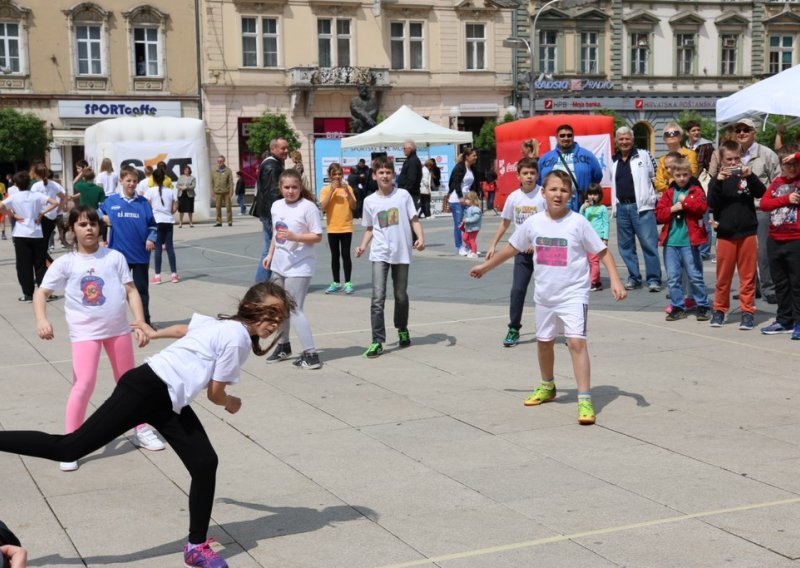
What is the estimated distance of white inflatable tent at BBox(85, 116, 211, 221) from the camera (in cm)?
2914

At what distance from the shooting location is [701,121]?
157 feet

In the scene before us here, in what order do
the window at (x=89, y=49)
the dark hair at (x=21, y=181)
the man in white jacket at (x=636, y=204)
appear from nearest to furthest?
1. the man in white jacket at (x=636, y=204)
2. the dark hair at (x=21, y=181)
3. the window at (x=89, y=49)

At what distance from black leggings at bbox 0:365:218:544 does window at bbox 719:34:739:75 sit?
51590mm

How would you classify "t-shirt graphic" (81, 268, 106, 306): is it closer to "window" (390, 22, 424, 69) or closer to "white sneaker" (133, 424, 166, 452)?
"white sneaker" (133, 424, 166, 452)

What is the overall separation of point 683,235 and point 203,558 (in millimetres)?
7499

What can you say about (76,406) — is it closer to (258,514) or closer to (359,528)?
(258,514)

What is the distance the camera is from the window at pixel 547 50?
49.8 m

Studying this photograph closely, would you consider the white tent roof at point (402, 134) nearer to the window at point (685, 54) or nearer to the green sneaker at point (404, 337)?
the green sneaker at point (404, 337)

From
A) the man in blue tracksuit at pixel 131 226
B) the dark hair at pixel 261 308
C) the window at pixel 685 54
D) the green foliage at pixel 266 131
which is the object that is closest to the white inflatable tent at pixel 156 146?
the green foliage at pixel 266 131

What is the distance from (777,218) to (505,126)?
63.3 ft

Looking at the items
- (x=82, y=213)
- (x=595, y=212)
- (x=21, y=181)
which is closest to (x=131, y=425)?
(x=82, y=213)

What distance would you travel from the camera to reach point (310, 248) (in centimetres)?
926

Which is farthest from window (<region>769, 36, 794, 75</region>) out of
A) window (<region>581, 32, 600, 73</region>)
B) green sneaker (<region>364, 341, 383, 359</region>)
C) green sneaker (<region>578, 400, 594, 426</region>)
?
green sneaker (<region>578, 400, 594, 426</region>)

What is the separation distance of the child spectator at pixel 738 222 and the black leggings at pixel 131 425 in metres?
6.97
